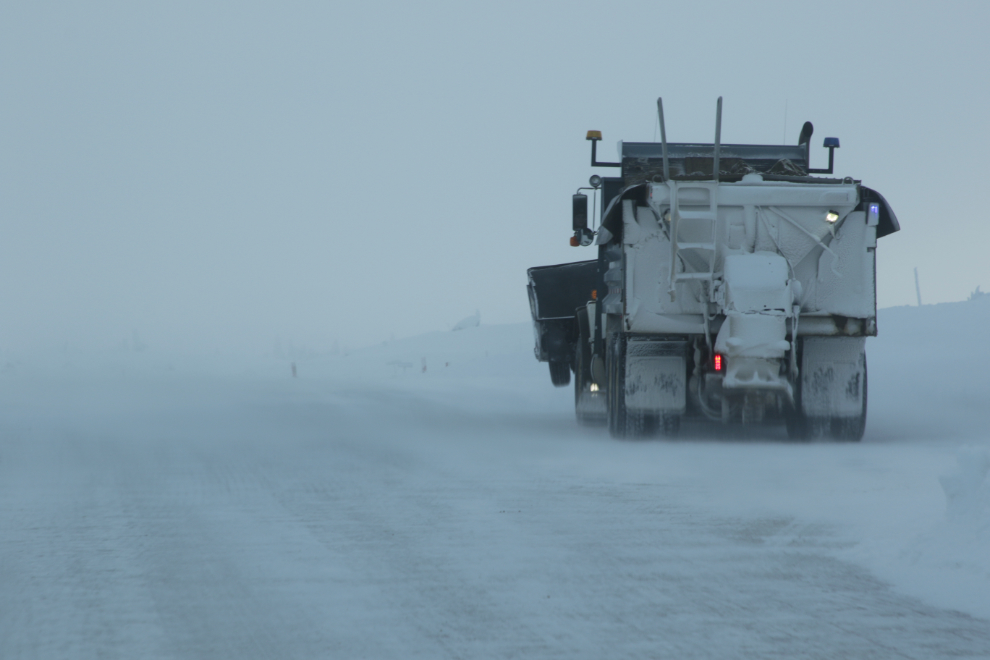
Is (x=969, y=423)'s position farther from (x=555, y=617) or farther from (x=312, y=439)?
(x=555, y=617)

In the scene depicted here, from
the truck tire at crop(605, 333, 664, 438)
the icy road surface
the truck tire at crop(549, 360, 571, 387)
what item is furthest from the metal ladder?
the truck tire at crop(549, 360, 571, 387)

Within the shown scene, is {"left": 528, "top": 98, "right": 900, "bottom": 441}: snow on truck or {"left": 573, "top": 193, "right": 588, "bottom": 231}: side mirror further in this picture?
{"left": 573, "top": 193, "right": 588, "bottom": 231}: side mirror

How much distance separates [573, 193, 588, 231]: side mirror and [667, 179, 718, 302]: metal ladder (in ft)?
6.23

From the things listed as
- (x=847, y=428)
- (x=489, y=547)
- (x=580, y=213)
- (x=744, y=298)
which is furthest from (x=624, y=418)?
(x=489, y=547)

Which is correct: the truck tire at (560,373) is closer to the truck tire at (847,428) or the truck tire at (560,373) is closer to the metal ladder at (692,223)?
the metal ladder at (692,223)

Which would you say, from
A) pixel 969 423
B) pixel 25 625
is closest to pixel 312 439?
pixel 25 625

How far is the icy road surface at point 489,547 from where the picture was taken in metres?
3.50

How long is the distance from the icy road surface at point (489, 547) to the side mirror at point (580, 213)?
98.6 inches

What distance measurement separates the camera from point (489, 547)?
16.1 ft

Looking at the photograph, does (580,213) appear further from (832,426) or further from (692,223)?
(832,426)

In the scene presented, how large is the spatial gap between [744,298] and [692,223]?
35.6 inches

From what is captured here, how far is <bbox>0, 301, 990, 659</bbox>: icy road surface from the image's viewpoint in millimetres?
3498

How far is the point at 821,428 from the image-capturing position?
976 centimetres

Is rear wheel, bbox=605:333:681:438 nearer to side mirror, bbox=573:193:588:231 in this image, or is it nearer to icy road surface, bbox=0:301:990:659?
icy road surface, bbox=0:301:990:659
